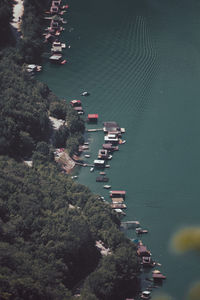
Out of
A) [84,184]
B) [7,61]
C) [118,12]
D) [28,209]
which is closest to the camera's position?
[28,209]

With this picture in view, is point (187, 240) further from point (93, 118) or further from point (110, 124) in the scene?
point (93, 118)

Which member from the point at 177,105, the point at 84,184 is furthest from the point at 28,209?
the point at 177,105

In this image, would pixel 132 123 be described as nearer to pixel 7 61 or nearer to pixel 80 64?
pixel 80 64

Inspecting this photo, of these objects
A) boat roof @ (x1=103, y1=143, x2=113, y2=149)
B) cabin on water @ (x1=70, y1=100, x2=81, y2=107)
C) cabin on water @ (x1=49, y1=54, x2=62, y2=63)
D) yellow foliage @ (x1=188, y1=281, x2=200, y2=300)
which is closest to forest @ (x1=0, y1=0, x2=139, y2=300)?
cabin on water @ (x1=70, y1=100, x2=81, y2=107)

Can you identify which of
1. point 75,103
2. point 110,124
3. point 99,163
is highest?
point 75,103

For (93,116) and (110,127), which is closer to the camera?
(110,127)

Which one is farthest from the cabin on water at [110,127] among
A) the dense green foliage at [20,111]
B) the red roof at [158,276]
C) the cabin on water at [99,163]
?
the red roof at [158,276]

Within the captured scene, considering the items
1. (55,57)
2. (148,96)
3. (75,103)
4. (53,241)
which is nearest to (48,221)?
(53,241)

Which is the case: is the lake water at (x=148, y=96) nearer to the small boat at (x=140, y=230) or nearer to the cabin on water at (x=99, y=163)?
the small boat at (x=140, y=230)
